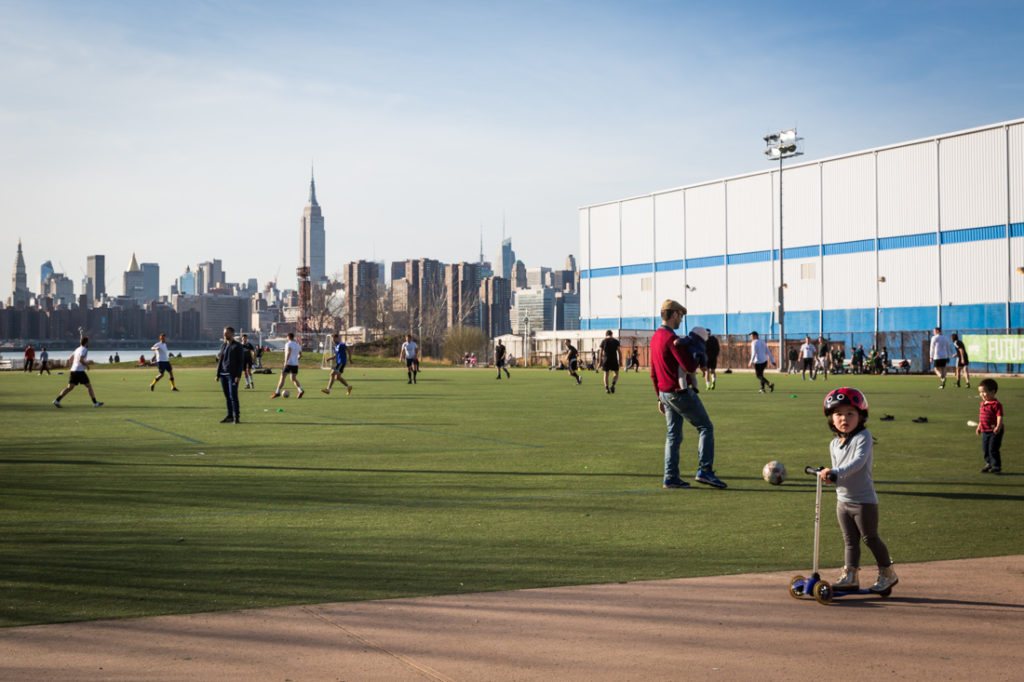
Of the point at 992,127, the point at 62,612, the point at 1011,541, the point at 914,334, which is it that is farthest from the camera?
the point at 914,334

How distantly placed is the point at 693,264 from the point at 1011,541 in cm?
6890

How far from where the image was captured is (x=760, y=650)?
4852 millimetres

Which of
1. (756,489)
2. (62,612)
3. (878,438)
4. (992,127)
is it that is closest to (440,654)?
(62,612)

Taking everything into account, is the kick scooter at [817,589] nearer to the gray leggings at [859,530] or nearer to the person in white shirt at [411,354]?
the gray leggings at [859,530]

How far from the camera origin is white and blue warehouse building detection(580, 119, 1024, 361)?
56.9 metres

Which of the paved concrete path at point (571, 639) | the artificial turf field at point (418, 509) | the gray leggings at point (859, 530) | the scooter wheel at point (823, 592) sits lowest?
the artificial turf field at point (418, 509)

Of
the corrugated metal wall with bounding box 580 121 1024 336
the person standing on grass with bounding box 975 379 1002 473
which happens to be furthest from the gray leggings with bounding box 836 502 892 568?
the corrugated metal wall with bounding box 580 121 1024 336

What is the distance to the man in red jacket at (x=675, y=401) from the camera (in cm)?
1070

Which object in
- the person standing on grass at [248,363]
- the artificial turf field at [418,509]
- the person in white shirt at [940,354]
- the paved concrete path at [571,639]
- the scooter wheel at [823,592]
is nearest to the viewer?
the paved concrete path at [571,639]

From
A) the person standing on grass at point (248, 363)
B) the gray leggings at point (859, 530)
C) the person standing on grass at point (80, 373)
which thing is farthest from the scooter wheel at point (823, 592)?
the person standing on grass at point (248, 363)

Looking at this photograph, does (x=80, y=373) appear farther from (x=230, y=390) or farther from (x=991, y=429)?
(x=991, y=429)

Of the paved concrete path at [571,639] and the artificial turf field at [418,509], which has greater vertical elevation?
the paved concrete path at [571,639]

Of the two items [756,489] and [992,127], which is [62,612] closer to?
[756,489]

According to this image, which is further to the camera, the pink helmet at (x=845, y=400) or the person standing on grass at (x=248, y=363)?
the person standing on grass at (x=248, y=363)
